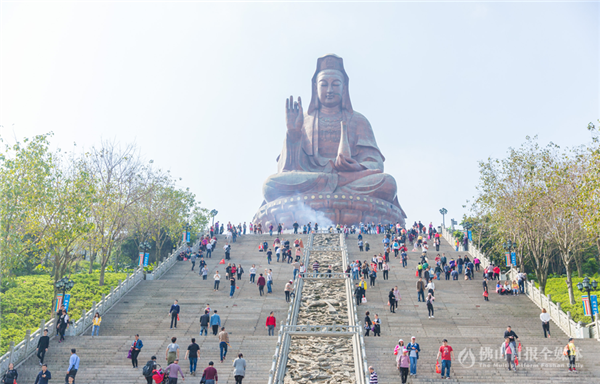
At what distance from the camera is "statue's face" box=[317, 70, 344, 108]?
40.8 meters

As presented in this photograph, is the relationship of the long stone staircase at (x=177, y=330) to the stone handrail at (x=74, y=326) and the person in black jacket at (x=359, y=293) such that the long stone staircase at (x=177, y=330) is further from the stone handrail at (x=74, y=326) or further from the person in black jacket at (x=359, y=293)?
the person in black jacket at (x=359, y=293)

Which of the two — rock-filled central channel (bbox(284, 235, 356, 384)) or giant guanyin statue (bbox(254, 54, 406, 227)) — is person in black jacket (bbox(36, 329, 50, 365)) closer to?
rock-filled central channel (bbox(284, 235, 356, 384))

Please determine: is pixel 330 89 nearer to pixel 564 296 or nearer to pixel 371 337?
pixel 564 296

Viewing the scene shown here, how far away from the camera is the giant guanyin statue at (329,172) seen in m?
35.5

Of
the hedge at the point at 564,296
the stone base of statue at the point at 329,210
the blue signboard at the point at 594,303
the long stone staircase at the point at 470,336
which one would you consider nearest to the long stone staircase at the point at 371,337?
the long stone staircase at the point at 470,336

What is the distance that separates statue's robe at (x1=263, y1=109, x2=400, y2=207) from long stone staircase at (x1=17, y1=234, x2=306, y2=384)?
491 inches

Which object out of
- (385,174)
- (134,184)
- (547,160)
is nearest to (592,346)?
(547,160)

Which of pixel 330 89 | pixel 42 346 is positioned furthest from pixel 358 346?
pixel 330 89

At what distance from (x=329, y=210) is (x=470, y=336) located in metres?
20.2

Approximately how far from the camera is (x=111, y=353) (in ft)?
48.1

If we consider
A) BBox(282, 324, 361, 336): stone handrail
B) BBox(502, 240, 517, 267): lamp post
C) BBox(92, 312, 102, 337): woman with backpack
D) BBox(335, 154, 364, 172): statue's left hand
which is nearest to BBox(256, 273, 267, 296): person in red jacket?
BBox(282, 324, 361, 336): stone handrail

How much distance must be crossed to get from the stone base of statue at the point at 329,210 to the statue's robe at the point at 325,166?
0.63 metres

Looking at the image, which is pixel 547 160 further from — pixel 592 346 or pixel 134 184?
pixel 134 184

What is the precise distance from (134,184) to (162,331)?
11190 mm
